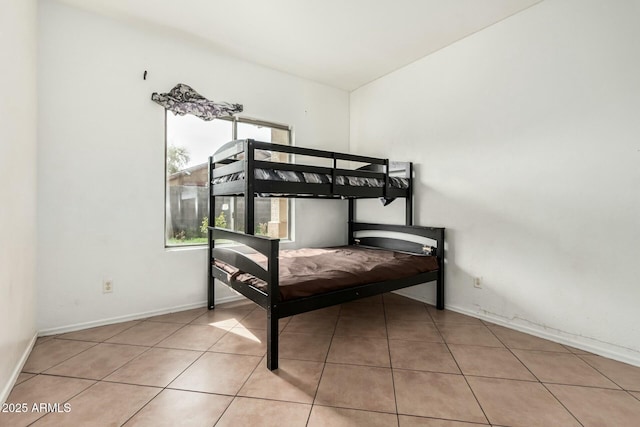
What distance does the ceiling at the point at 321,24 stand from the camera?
230 centimetres

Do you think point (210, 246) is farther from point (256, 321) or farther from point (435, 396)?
point (435, 396)

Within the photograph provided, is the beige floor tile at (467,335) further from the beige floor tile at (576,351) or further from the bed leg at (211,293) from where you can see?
the bed leg at (211,293)

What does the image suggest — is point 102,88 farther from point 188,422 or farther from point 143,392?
point 188,422

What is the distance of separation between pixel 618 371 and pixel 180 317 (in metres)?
3.10

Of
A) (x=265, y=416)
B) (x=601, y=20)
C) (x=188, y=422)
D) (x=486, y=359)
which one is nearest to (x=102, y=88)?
(x=188, y=422)

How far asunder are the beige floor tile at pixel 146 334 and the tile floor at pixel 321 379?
0.05ft

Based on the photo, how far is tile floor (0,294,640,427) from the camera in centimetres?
139

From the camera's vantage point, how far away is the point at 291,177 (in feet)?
7.71

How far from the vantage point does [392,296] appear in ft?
10.9

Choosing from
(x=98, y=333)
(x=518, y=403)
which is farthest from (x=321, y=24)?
(x=98, y=333)

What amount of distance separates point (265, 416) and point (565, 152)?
2.55m

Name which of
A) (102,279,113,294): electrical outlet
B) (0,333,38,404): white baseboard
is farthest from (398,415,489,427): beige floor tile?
(102,279,113,294): electrical outlet

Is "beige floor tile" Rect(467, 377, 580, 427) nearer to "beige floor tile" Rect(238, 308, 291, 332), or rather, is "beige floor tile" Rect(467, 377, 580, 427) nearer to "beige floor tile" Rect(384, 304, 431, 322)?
"beige floor tile" Rect(384, 304, 431, 322)

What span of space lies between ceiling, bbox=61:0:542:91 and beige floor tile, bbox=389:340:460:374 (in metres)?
2.51
